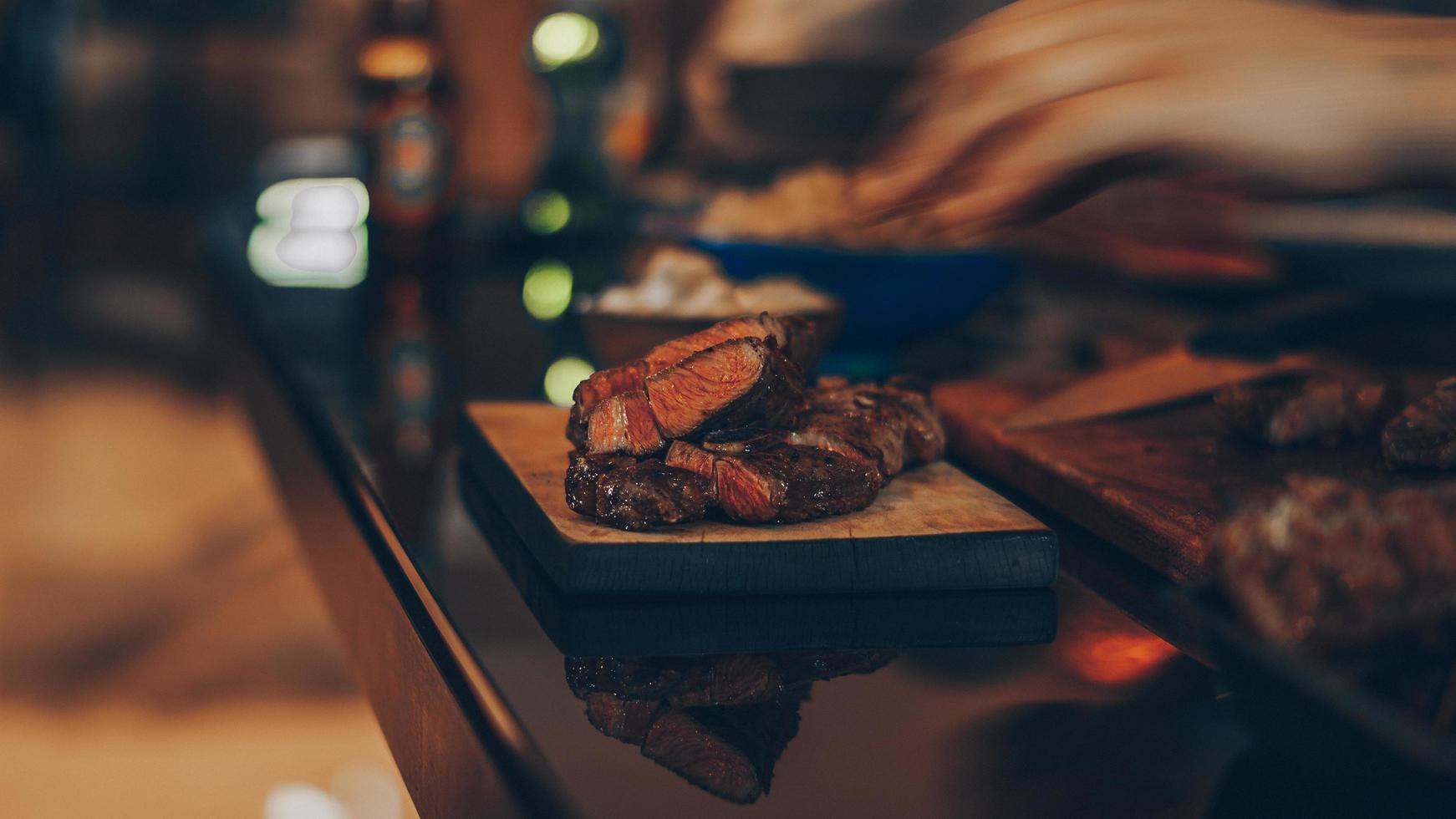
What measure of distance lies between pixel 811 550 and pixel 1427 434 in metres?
0.38

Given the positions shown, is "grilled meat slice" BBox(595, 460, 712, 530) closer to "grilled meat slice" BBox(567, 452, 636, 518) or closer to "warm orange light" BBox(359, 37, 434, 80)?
"grilled meat slice" BBox(567, 452, 636, 518)

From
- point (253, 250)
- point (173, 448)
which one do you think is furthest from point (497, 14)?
point (173, 448)

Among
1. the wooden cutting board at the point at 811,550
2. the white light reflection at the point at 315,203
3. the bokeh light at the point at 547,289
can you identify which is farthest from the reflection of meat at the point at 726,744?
the white light reflection at the point at 315,203

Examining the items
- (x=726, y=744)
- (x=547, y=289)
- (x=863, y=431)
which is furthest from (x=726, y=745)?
(x=547, y=289)

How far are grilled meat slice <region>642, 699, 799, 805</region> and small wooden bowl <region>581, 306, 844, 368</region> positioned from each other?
0.63 meters

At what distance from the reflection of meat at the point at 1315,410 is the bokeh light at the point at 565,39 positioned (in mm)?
1823

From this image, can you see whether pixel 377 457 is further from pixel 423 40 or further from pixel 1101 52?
pixel 423 40

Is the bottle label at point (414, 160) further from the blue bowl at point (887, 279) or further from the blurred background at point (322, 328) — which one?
the blue bowl at point (887, 279)

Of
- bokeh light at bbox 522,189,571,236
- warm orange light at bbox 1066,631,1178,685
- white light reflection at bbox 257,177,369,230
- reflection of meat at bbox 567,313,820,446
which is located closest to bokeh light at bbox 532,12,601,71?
bokeh light at bbox 522,189,571,236

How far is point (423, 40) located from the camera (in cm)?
202

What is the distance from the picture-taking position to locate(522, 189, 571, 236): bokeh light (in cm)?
249

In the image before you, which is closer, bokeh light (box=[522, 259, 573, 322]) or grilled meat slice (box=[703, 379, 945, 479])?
grilled meat slice (box=[703, 379, 945, 479])

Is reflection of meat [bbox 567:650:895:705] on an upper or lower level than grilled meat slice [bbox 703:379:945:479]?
lower

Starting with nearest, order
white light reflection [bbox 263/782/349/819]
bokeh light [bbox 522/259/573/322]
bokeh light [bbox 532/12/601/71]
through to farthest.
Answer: white light reflection [bbox 263/782/349/819] → bokeh light [bbox 522/259/573/322] → bokeh light [bbox 532/12/601/71]
